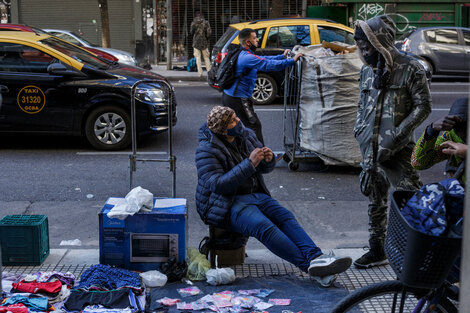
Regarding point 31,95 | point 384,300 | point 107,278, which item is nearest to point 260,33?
point 31,95

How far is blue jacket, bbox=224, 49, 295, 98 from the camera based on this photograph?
314 inches

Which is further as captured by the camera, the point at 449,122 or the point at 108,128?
the point at 108,128

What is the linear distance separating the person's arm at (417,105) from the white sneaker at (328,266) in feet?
3.26

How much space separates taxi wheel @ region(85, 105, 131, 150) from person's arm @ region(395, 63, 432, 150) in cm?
544

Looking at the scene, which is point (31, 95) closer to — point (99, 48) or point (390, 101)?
point (390, 101)

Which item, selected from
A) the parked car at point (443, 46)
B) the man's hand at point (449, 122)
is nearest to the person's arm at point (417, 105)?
the man's hand at point (449, 122)

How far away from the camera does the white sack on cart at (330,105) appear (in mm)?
7930

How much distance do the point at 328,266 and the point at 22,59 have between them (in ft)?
21.2

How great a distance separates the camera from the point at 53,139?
10508 millimetres

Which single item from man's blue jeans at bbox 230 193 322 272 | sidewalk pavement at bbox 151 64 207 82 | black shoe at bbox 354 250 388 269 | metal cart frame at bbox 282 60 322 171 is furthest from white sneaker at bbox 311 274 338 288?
sidewalk pavement at bbox 151 64 207 82

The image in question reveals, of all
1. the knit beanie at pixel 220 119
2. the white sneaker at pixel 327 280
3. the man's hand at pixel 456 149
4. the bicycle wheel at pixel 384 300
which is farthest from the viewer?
the knit beanie at pixel 220 119

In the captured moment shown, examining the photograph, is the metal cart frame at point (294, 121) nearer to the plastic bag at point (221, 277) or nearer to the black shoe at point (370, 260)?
the black shoe at point (370, 260)

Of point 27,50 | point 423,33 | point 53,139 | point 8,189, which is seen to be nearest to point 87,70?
point 27,50

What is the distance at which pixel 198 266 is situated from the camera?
16.5 ft
